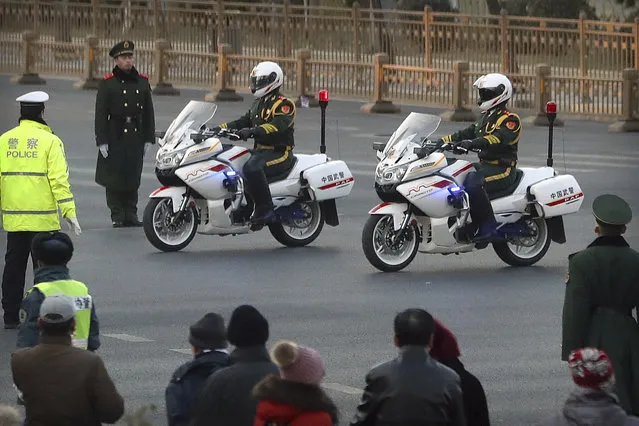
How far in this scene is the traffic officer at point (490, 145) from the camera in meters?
16.6

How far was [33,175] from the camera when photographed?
12.8 metres

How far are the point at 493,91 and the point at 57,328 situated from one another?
930 centimetres

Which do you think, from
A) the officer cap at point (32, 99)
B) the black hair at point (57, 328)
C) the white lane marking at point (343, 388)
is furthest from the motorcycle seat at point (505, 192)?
the black hair at point (57, 328)

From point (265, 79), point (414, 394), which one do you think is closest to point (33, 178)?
point (265, 79)

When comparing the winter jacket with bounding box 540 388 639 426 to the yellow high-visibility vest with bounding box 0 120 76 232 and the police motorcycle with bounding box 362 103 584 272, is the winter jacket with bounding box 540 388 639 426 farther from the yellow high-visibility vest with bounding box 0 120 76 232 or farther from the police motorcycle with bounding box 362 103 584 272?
the police motorcycle with bounding box 362 103 584 272

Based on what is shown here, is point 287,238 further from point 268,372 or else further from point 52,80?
point 52,80

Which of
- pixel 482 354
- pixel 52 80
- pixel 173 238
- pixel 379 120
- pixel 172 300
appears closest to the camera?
pixel 482 354

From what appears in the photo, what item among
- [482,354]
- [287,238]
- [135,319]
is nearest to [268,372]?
[482,354]

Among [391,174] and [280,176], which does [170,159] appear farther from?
[391,174]

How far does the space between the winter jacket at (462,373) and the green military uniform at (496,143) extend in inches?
338

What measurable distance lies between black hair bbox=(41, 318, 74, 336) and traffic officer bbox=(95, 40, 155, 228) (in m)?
12.0

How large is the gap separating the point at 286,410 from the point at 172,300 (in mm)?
7905

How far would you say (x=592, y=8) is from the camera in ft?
156

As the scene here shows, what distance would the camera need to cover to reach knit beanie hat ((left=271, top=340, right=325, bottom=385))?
703 cm
